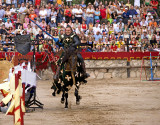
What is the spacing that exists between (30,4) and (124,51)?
641 cm

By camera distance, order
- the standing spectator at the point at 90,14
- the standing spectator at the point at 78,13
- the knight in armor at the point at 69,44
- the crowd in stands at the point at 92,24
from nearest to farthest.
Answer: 1. the knight in armor at the point at 69,44
2. the crowd in stands at the point at 92,24
3. the standing spectator at the point at 78,13
4. the standing spectator at the point at 90,14

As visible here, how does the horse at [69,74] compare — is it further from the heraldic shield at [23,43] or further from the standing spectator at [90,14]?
the standing spectator at [90,14]

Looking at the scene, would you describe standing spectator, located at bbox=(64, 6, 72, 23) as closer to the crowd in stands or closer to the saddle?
the crowd in stands

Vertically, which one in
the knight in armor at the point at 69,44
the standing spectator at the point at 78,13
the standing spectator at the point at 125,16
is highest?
the knight in armor at the point at 69,44

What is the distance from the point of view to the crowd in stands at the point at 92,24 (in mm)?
24781

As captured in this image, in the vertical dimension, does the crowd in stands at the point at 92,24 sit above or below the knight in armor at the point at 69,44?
below

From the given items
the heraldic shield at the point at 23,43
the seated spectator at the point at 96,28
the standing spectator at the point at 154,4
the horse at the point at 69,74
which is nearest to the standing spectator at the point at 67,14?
the seated spectator at the point at 96,28

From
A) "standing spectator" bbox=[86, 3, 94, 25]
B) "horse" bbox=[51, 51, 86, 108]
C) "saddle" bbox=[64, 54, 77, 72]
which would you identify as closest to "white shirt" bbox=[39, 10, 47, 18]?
"standing spectator" bbox=[86, 3, 94, 25]

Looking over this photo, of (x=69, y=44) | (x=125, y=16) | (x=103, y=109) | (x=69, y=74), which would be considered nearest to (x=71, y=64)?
(x=69, y=74)

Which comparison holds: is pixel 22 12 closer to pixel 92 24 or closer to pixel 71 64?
pixel 92 24

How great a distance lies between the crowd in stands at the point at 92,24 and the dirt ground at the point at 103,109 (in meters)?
6.43

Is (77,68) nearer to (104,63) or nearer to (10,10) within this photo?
(104,63)

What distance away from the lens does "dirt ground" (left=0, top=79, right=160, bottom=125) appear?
10609 millimetres

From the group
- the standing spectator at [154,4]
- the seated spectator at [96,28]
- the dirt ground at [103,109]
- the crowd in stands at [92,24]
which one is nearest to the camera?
the dirt ground at [103,109]
